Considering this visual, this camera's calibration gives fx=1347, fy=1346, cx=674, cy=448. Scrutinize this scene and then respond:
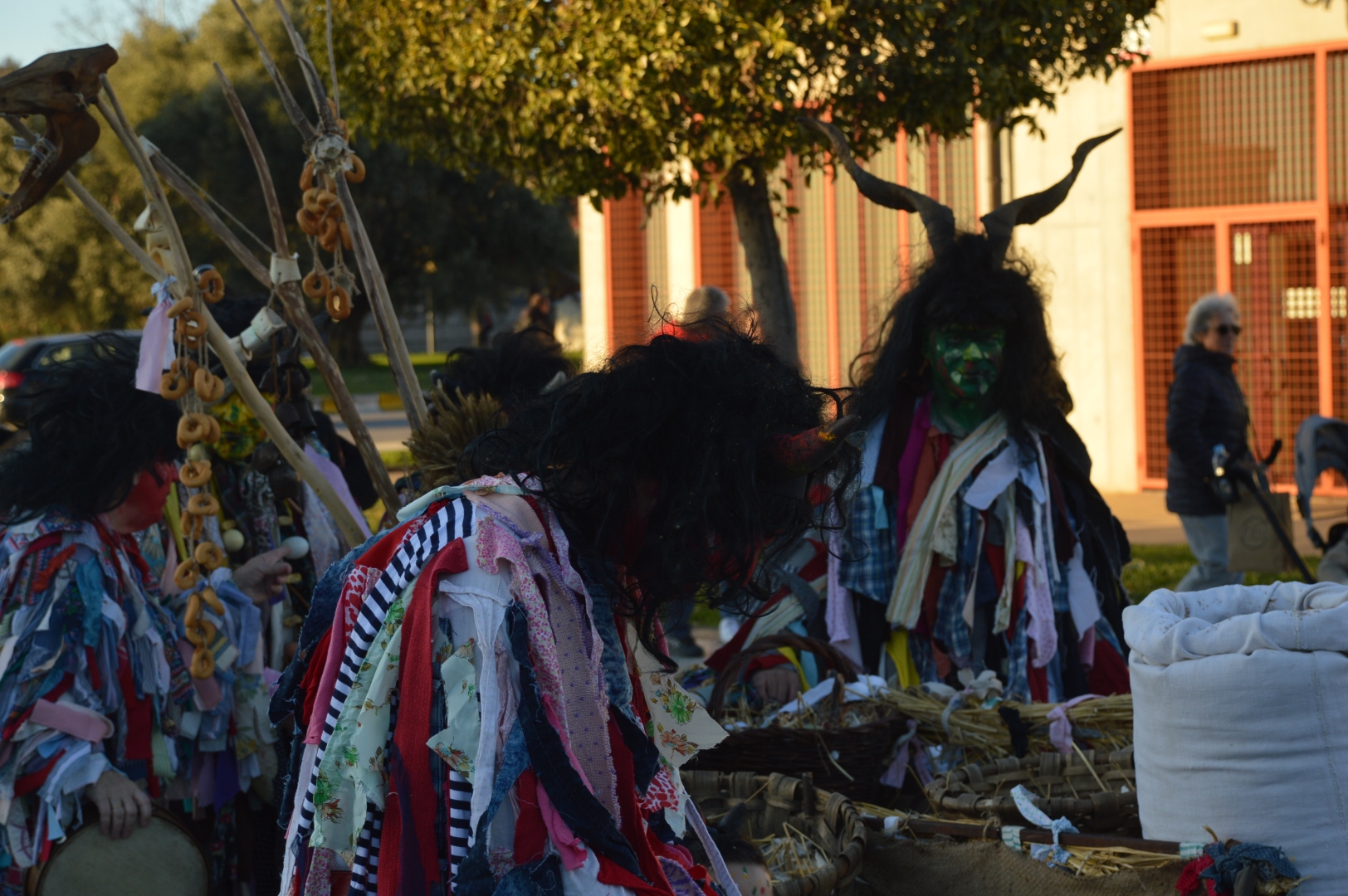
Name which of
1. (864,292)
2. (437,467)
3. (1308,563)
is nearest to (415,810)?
(437,467)

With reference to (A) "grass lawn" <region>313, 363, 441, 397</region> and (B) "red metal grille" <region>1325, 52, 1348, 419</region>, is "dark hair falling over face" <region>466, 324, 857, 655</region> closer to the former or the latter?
(B) "red metal grille" <region>1325, 52, 1348, 419</region>

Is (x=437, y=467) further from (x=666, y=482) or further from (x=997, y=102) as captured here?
(x=997, y=102)

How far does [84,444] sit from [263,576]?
1.93 feet

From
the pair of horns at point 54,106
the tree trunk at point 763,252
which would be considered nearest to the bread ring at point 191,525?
the pair of horns at point 54,106

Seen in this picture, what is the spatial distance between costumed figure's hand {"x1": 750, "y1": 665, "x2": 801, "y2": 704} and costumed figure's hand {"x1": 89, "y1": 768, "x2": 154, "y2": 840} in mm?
1605

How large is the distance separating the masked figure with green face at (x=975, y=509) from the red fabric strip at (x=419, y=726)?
2.11 metres

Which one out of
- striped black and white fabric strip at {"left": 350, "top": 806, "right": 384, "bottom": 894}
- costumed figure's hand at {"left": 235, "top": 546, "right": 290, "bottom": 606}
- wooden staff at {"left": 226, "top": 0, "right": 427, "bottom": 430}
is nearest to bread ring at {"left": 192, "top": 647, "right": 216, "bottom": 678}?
costumed figure's hand at {"left": 235, "top": 546, "right": 290, "bottom": 606}

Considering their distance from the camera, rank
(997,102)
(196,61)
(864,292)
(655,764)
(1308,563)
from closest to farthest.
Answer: (655,764), (997,102), (1308,563), (864,292), (196,61)

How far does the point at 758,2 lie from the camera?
5574 millimetres

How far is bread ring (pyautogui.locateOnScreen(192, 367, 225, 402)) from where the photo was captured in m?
2.75

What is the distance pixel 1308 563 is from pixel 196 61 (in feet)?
73.0

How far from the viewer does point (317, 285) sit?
9.78ft

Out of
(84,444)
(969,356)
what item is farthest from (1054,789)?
(84,444)

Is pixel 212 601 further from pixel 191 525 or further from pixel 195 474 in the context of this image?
pixel 195 474
